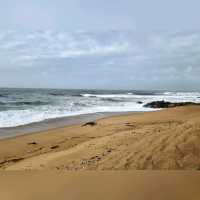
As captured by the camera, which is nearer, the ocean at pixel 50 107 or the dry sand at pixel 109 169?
the dry sand at pixel 109 169

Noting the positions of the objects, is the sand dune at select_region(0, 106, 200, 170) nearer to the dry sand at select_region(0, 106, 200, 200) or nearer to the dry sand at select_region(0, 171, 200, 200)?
the dry sand at select_region(0, 106, 200, 200)

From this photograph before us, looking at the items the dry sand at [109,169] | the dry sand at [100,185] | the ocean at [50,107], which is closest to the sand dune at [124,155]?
the dry sand at [109,169]

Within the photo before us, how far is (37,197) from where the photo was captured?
3.41m

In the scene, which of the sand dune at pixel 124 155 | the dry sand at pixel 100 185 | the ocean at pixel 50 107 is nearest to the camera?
the dry sand at pixel 100 185

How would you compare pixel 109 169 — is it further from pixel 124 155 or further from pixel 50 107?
pixel 50 107

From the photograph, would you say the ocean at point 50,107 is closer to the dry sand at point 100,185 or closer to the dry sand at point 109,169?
the dry sand at point 109,169

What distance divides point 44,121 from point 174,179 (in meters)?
12.8

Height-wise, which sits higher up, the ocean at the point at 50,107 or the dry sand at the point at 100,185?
the dry sand at the point at 100,185

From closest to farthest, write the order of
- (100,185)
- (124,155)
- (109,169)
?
1. (100,185)
2. (109,169)
3. (124,155)

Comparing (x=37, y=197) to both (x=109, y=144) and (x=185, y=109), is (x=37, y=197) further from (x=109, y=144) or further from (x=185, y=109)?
(x=185, y=109)

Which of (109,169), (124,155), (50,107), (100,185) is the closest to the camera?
(100,185)

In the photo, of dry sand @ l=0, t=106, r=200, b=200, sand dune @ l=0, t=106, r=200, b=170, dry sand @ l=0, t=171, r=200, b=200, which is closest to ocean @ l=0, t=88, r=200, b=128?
sand dune @ l=0, t=106, r=200, b=170

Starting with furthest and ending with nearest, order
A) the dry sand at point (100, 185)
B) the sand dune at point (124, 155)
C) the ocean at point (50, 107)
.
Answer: the ocean at point (50, 107), the sand dune at point (124, 155), the dry sand at point (100, 185)

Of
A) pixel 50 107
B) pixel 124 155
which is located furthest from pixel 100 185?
pixel 50 107
